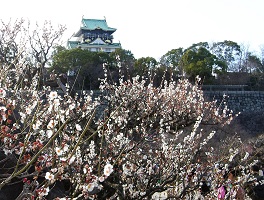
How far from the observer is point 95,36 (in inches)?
1358

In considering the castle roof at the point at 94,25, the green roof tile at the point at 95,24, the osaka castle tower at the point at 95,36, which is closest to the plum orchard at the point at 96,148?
the osaka castle tower at the point at 95,36

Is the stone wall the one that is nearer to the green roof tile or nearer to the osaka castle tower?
the osaka castle tower

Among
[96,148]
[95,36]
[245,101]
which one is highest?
[95,36]

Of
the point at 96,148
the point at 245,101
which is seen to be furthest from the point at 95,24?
the point at 96,148

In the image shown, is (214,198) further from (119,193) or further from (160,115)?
(160,115)

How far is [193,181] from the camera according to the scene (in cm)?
421

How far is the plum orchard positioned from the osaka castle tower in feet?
80.4

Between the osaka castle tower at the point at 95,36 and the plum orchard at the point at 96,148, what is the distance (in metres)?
24.5

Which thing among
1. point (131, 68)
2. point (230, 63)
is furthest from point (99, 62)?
point (230, 63)

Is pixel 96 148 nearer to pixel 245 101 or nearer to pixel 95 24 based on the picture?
pixel 245 101

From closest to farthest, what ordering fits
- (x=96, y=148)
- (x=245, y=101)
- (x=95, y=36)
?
(x=96, y=148)
(x=245, y=101)
(x=95, y=36)

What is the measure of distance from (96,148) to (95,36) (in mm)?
30201

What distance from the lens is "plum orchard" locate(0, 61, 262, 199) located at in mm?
2551

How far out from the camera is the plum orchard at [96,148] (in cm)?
255
